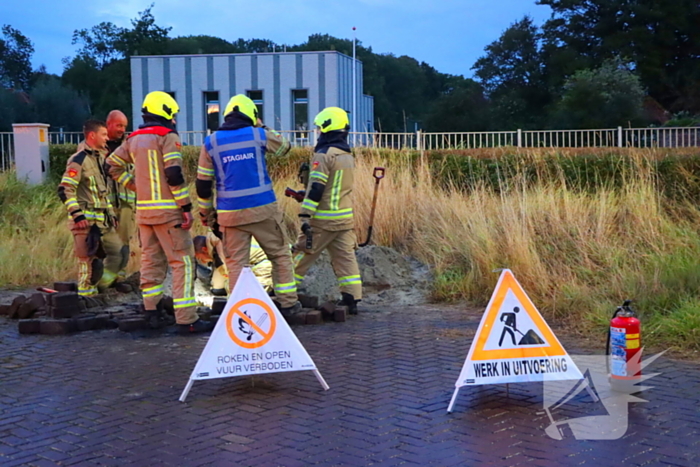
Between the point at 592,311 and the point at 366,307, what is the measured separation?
8.26ft

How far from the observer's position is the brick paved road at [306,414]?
170 inches

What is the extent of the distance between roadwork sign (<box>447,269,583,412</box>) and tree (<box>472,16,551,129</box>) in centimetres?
3603

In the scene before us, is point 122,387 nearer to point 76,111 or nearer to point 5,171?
point 5,171

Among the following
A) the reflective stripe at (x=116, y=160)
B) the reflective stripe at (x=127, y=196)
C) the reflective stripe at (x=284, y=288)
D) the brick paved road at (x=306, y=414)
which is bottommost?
the brick paved road at (x=306, y=414)

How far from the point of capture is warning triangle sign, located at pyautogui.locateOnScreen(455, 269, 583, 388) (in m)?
5.11

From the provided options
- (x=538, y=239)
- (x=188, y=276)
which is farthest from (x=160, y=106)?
(x=538, y=239)

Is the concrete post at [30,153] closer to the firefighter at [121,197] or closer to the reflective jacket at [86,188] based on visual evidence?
the firefighter at [121,197]

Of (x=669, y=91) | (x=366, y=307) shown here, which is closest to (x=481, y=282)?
(x=366, y=307)

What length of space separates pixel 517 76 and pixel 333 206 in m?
37.4

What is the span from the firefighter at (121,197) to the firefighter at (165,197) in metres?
1.44
